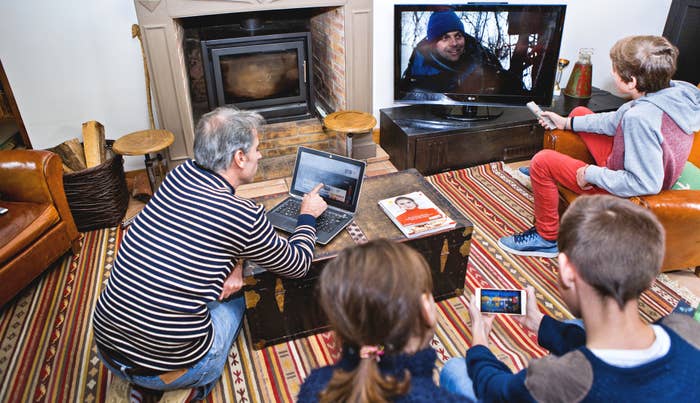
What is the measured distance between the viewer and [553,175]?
232cm

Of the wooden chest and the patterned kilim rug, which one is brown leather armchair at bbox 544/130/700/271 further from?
the wooden chest

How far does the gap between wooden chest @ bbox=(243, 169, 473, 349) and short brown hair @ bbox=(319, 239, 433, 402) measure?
0.80 m

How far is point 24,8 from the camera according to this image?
2.58 m

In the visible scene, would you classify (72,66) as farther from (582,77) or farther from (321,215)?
(582,77)

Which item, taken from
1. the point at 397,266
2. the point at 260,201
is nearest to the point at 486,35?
the point at 260,201

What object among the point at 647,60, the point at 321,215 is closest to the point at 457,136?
the point at 647,60

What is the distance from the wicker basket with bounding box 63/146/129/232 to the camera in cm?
250

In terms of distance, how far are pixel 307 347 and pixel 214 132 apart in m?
A: 0.96

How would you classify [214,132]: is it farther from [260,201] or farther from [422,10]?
[422,10]

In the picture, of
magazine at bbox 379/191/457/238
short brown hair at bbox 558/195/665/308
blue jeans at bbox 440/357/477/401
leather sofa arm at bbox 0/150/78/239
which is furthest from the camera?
leather sofa arm at bbox 0/150/78/239

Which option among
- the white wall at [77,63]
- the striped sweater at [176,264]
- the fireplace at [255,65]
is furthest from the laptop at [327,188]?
the white wall at [77,63]

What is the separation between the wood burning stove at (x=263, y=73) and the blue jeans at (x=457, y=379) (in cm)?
226

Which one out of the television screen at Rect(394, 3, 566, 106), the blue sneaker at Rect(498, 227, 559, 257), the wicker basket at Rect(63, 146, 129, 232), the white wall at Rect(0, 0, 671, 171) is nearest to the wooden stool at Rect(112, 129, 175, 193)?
the wicker basket at Rect(63, 146, 129, 232)

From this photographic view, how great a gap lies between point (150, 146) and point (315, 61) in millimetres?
1539
